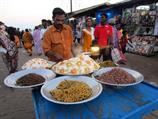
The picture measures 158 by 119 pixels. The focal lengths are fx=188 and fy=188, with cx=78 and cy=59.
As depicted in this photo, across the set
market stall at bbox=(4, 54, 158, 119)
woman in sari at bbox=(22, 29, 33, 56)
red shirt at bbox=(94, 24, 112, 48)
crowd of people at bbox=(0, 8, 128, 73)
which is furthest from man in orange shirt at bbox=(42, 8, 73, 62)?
woman in sari at bbox=(22, 29, 33, 56)

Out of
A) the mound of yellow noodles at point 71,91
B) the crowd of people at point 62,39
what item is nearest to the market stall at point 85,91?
the mound of yellow noodles at point 71,91

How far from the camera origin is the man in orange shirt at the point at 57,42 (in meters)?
2.25

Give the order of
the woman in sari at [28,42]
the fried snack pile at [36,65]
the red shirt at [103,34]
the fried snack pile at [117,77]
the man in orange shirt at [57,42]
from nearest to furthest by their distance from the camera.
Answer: the fried snack pile at [117,77]
the fried snack pile at [36,65]
the man in orange shirt at [57,42]
the red shirt at [103,34]
the woman in sari at [28,42]

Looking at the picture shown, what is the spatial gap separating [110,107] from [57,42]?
1234 millimetres

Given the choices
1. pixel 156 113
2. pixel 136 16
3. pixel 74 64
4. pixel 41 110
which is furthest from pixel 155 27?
pixel 41 110

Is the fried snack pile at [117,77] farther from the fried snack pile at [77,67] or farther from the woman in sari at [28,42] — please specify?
the woman in sari at [28,42]

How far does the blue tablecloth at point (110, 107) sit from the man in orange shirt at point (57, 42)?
2.48ft

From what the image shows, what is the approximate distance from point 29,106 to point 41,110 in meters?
2.30

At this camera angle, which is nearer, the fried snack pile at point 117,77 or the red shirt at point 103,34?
the fried snack pile at point 117,77

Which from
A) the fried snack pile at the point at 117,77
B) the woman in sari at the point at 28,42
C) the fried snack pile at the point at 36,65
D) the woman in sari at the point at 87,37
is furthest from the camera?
the woman in sari at the point at 28,42

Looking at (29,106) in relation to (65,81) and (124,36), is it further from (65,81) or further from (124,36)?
(124,36)

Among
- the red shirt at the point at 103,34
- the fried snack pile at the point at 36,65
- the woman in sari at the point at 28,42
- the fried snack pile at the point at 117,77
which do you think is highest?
the red shirt at the point at 103,34

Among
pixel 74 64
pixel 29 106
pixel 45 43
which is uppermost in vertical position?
pixel 45 43

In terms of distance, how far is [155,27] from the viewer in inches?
305
